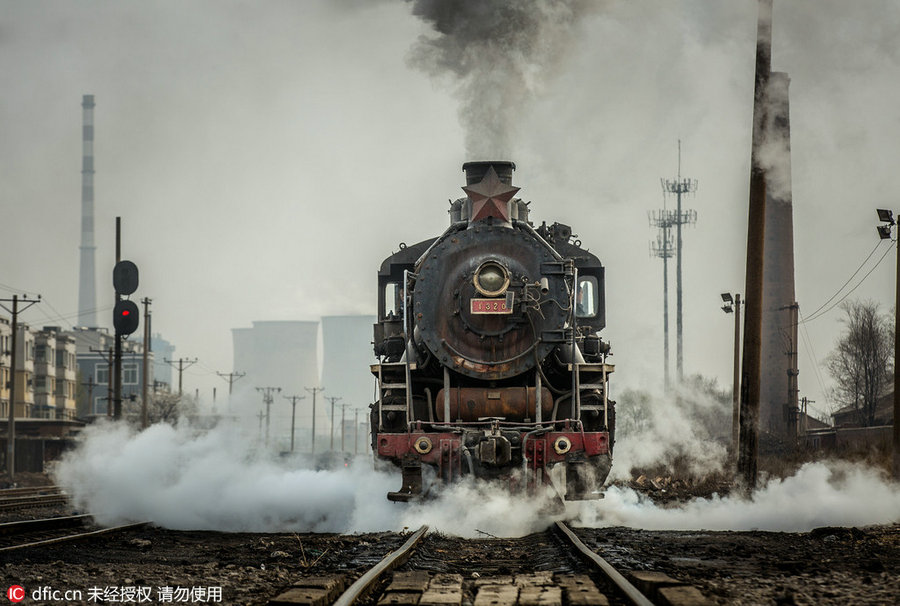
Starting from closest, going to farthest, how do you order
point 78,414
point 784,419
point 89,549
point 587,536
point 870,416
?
point 89,549 → point 587,536 → point 870,416 → point 784,419 → point 78,414

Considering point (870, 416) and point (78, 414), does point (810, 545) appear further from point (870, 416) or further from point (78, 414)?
point (78, 414)

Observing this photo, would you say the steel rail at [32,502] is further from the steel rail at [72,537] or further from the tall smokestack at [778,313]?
the tall smokestack at [778,313]

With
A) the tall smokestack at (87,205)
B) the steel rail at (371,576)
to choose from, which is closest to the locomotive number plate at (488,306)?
the steel rail at (371,576)

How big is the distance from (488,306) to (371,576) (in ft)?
23.1

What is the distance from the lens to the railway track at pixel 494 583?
7734mm

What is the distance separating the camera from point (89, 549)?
12391 mm

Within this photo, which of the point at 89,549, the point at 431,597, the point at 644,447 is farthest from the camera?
the point at 644,447

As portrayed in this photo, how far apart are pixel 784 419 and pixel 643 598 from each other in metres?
55.1

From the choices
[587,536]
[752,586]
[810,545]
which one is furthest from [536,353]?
[752,586]

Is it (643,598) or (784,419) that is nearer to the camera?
(643,598)

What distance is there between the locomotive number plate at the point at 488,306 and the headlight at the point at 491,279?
97 mm

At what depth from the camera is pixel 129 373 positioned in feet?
387

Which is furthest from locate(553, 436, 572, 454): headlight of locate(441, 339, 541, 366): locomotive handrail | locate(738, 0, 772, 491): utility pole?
locate(738, 0, 772, 491): utility pole

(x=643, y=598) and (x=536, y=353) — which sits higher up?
(x=536, y=353)
